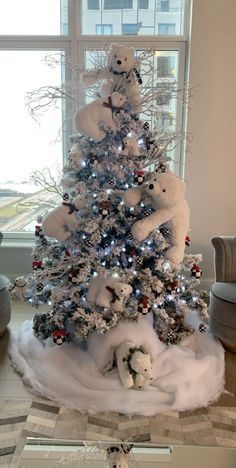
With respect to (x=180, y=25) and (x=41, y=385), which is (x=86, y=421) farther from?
(x=180, y=25)

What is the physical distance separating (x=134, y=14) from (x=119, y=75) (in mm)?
1385

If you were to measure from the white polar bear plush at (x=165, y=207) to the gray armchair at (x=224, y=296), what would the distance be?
527 millimetres

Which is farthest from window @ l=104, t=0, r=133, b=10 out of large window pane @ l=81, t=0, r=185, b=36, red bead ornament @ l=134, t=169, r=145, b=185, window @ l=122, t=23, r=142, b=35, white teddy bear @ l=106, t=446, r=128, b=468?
white teddy bear @ l=106, t=446, r=128, b=468

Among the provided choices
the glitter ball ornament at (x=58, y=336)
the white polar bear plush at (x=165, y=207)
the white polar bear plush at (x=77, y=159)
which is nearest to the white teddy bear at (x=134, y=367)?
the glitter ball ornament at (x=58, y=336)

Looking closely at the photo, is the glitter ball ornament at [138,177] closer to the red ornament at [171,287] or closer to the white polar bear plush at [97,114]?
the white polar bear plush at [97,114]

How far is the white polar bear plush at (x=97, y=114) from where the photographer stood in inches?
92.8

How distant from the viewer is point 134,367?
2.27 meters

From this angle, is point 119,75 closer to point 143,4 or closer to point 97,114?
point 97,114

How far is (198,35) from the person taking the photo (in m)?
Answer: 3.26

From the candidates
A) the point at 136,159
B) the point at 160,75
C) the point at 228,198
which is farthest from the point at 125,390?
the point at 160,75

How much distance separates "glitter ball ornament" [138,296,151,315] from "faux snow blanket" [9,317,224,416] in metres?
0.14

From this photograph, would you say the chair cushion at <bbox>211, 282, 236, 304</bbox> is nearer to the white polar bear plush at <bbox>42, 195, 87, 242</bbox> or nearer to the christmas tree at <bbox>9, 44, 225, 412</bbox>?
the christmas tree at <bbox>9, 44, 225, 412</bbox>

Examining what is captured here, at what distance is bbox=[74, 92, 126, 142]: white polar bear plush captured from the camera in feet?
7.73

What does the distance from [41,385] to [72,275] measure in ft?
2.11
